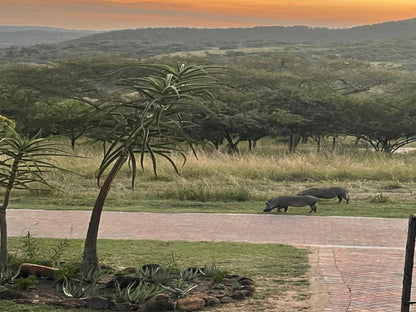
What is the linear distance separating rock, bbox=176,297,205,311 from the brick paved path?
122cm

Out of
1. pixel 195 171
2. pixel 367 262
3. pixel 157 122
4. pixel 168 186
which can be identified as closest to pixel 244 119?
pixel 195 171

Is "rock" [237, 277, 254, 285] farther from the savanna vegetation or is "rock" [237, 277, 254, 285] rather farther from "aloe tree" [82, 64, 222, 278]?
"aloe tree" [82, 64, 222, 278]

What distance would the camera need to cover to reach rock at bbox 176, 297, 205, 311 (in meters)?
6.75

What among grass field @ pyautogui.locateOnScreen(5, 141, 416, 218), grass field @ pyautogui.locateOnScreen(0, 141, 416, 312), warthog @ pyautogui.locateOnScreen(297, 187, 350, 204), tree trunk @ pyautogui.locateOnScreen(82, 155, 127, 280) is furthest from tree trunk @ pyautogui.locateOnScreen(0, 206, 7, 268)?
warthog @ pyautogui.locateOnScreen(297, 187, 350, 204)

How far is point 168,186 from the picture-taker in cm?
1664

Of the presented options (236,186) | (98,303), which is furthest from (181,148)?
(236,186)

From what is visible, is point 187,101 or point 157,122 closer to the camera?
point 157,122

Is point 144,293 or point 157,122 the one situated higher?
point 157,122

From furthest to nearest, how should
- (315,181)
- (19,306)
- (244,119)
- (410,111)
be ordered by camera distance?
(410,111), (244,119), (315,181), (19,306)

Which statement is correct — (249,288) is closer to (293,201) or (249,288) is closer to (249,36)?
(293,201)

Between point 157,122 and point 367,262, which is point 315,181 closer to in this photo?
point 367,262

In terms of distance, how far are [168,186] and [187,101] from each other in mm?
9356

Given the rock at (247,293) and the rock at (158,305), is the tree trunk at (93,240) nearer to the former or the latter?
the rock at (158,305)

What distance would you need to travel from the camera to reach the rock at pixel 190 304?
6.75 m
